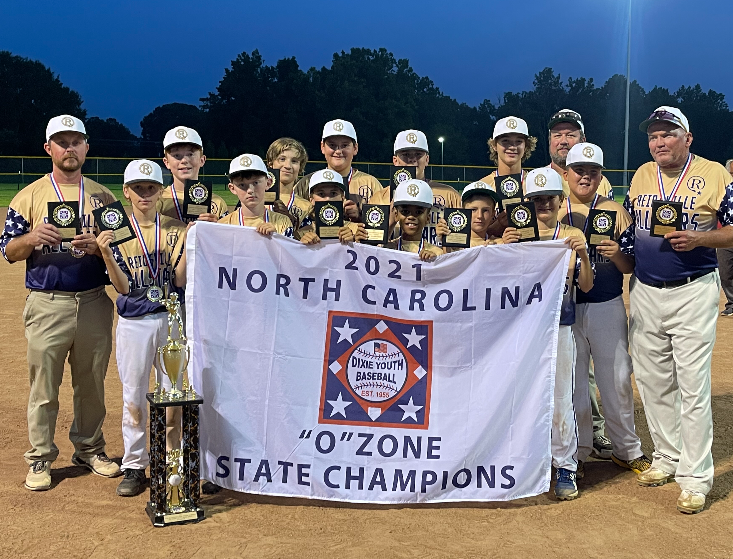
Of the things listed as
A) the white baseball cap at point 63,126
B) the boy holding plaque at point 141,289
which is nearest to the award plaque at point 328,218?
the boy holding plaque at point 141,289

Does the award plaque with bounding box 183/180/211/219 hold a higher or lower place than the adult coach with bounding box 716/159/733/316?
higher

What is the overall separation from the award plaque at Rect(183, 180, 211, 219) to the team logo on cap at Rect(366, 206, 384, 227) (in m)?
1.33

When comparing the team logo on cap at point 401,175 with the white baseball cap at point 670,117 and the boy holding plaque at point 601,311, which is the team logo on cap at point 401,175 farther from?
the white baseball cap at point 670,117

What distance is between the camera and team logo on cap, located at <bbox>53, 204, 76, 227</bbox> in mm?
6156

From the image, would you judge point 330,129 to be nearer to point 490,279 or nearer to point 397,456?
point 490,279

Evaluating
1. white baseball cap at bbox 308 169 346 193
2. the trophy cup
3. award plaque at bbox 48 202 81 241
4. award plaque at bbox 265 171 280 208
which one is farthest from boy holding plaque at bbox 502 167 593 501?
award plaque at bbox 48 202 81 241

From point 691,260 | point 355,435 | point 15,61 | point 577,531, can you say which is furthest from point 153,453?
point 15,61

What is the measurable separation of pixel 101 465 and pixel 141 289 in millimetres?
1737

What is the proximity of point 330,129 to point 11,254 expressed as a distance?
3.07m

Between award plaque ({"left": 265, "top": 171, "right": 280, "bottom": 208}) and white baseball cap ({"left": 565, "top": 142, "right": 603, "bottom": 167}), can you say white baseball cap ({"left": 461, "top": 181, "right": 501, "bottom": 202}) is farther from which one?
award plaque ({"left": 265, "top": 171, "right": 280, "bottom": 208})

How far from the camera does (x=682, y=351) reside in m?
Result: 6.47

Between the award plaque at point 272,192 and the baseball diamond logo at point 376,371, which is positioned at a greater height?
the award plaque at point 272,192

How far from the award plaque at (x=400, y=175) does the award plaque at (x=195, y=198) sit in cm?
162

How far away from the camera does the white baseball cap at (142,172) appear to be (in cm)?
626
